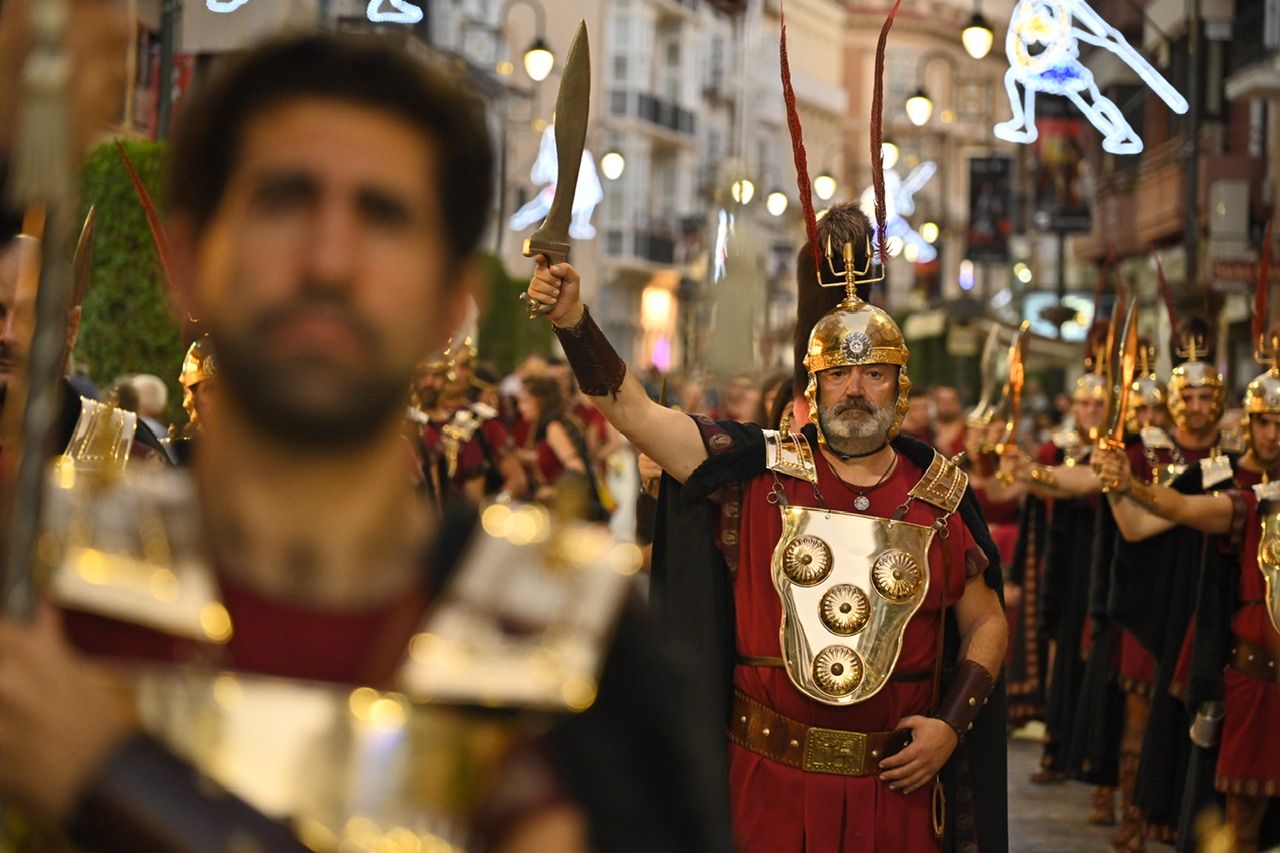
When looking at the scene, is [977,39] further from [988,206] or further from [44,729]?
[988,206]

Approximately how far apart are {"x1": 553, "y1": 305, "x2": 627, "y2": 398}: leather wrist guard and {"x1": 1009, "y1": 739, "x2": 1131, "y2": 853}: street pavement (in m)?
4.92

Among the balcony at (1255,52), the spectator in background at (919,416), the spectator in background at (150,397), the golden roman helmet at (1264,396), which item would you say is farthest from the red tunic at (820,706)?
the balcony at (1255,52)

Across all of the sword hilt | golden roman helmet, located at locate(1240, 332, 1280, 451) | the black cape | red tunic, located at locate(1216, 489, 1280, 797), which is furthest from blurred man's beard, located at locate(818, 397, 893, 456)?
golden roman helmet, located at locate(1240, 332, 1280, 451)

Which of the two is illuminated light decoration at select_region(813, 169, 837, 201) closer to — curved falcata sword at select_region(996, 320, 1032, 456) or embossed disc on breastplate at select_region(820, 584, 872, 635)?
curved falcata sword at select_region(996, 320, 1032, 456)

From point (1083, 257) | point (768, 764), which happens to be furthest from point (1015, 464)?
point (1083, 257)

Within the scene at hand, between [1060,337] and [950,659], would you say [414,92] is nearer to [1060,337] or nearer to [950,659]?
[950,659]

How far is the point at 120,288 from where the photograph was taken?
14.6 m

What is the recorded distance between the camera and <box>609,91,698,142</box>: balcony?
247 ft

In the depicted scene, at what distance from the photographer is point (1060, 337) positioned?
1209 inches

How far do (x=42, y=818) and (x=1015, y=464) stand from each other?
27.9 ft

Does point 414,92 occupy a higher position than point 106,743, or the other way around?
point 414,92

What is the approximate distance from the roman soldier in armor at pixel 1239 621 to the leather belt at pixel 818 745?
9.90 feet

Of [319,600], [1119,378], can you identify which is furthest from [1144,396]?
[319,600]

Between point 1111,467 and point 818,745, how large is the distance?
8.74ft
